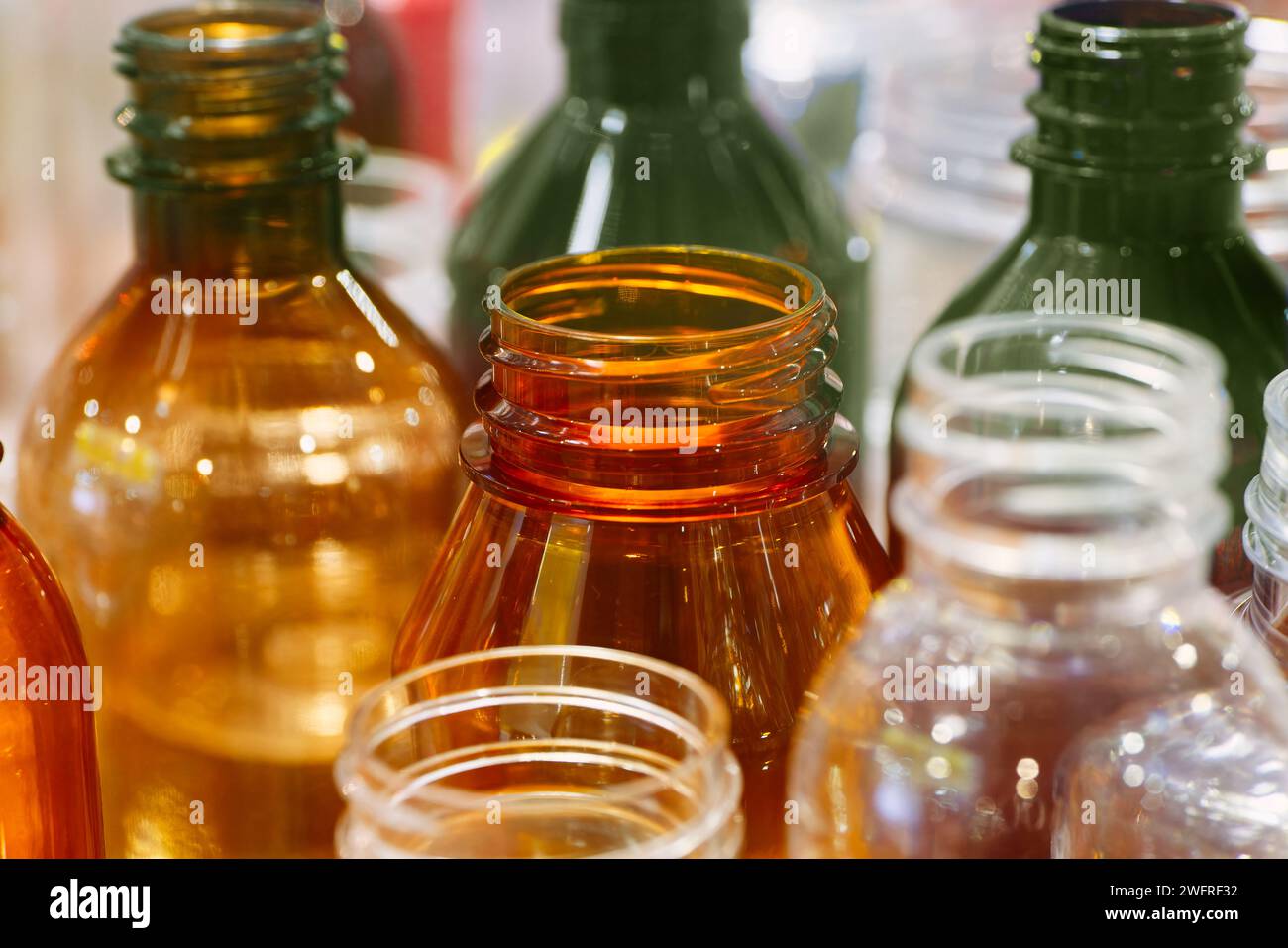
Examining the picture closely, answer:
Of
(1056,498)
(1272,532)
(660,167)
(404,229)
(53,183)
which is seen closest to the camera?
(1056,498)

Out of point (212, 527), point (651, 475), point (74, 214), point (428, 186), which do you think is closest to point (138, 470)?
point (212, 527)

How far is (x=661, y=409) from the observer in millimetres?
458

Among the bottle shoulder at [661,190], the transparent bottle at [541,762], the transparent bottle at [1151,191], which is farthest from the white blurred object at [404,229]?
the transparent bottle at [541,762]

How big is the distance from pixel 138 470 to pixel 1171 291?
0.36 meters

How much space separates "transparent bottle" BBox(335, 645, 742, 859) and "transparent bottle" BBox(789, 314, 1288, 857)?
32 mm

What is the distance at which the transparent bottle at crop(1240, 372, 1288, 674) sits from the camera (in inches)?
19.3

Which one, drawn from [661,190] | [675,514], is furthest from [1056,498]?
[661,190]

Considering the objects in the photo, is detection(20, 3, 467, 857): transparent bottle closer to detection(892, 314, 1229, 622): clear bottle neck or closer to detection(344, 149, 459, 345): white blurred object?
detection(892, 314, 1229, 622): clear bottle neck

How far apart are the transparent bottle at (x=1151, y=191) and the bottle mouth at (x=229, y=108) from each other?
0.24 meters

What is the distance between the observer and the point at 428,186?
1.12 meters

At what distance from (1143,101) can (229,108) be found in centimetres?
30

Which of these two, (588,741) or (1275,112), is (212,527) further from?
(1275,112)

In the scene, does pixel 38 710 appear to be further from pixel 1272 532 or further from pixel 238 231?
pixel 1272 532

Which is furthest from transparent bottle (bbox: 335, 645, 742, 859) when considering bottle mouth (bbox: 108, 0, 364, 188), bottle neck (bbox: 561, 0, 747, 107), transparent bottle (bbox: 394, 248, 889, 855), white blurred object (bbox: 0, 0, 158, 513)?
white blurred object (bbox: 0, 0, 158, 513)
